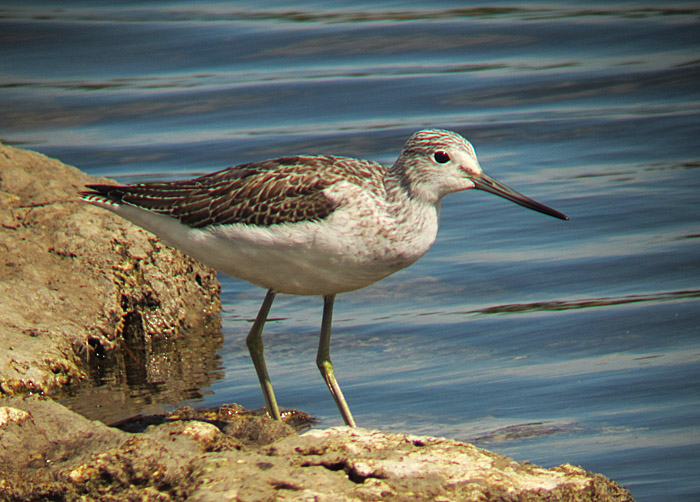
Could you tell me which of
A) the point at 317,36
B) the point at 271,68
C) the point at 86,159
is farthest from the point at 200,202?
the point at 317,36

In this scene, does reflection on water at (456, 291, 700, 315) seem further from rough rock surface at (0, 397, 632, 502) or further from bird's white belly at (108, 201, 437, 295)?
rough rock surface at (0, 397, 632, 502)

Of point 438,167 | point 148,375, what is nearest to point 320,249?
point 438,167

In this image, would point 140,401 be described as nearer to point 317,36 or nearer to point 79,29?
point 317,36

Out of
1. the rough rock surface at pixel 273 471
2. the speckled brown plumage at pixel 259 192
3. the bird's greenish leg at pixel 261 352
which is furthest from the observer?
the bird's greenish leg at pixel 261 352

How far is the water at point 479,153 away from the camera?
690 cm

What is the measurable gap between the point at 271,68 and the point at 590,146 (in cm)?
649

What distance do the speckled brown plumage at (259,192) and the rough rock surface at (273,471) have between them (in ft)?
5.83

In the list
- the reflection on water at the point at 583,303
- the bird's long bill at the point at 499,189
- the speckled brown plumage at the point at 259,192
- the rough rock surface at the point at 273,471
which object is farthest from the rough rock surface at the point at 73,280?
the bird's long bill at the point at 499,189

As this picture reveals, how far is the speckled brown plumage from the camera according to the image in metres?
6.10

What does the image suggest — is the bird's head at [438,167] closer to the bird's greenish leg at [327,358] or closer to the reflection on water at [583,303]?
the bird's greenish leg at [327,358]

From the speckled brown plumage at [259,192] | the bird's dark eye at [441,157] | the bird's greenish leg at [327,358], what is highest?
the bird's dark eye at [441,157]

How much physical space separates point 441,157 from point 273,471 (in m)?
2.65

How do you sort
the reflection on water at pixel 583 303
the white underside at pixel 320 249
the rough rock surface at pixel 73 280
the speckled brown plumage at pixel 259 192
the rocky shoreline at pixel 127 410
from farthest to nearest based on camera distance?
1. the reflection on water at pixel 583 303
2. the rough rock surface at pixel 73 280
3. the speckled brown plumage at pixel 259 192
4. the white underside at pixel 320 249
5. the rocky shoreline at pixel 127 410

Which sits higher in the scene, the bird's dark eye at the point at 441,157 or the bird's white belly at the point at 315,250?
the bird's dark eye at the point at 441,157
